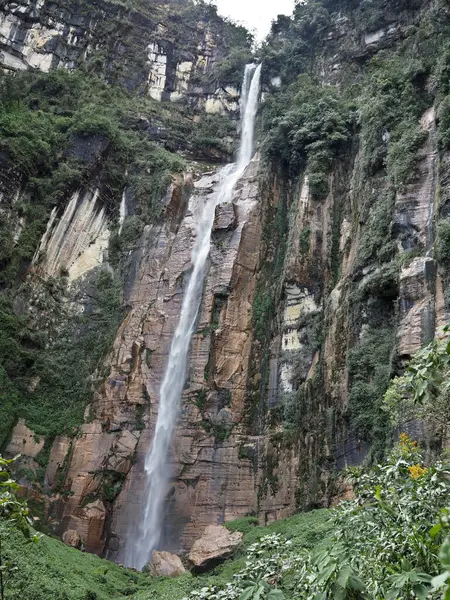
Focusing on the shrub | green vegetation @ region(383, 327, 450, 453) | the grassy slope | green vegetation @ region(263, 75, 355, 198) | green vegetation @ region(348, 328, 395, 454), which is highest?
green vegetation @ region(263, 75, 355, 198)

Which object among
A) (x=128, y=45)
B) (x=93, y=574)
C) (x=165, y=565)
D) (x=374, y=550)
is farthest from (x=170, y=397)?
(x=128, y=45)

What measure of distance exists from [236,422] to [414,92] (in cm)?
1321

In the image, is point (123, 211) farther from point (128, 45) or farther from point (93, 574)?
point (93, 574)

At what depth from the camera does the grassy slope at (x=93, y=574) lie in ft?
36.1

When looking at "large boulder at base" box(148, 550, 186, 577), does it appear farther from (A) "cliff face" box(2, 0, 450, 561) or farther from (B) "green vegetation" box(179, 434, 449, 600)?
(B) "green vegetation" box(179, 434, 449, 600)

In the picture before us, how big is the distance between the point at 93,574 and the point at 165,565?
265 centimetres

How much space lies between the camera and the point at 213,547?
1534 centimetres

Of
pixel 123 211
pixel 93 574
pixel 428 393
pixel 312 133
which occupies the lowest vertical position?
pixel 93 574

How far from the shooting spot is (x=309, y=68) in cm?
3116

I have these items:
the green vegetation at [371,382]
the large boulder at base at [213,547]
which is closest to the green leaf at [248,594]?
the green vegetation at [371,382]

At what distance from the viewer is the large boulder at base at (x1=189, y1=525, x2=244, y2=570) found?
14.9 m

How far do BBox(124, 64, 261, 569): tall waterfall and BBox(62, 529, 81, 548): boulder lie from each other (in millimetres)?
1655

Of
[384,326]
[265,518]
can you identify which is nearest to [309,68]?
[384,326]

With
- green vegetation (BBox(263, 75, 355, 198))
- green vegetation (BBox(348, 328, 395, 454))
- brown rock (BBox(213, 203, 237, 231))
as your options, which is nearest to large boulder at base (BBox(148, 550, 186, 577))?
green vegetation (BBox(348, 328, 395, 454))
